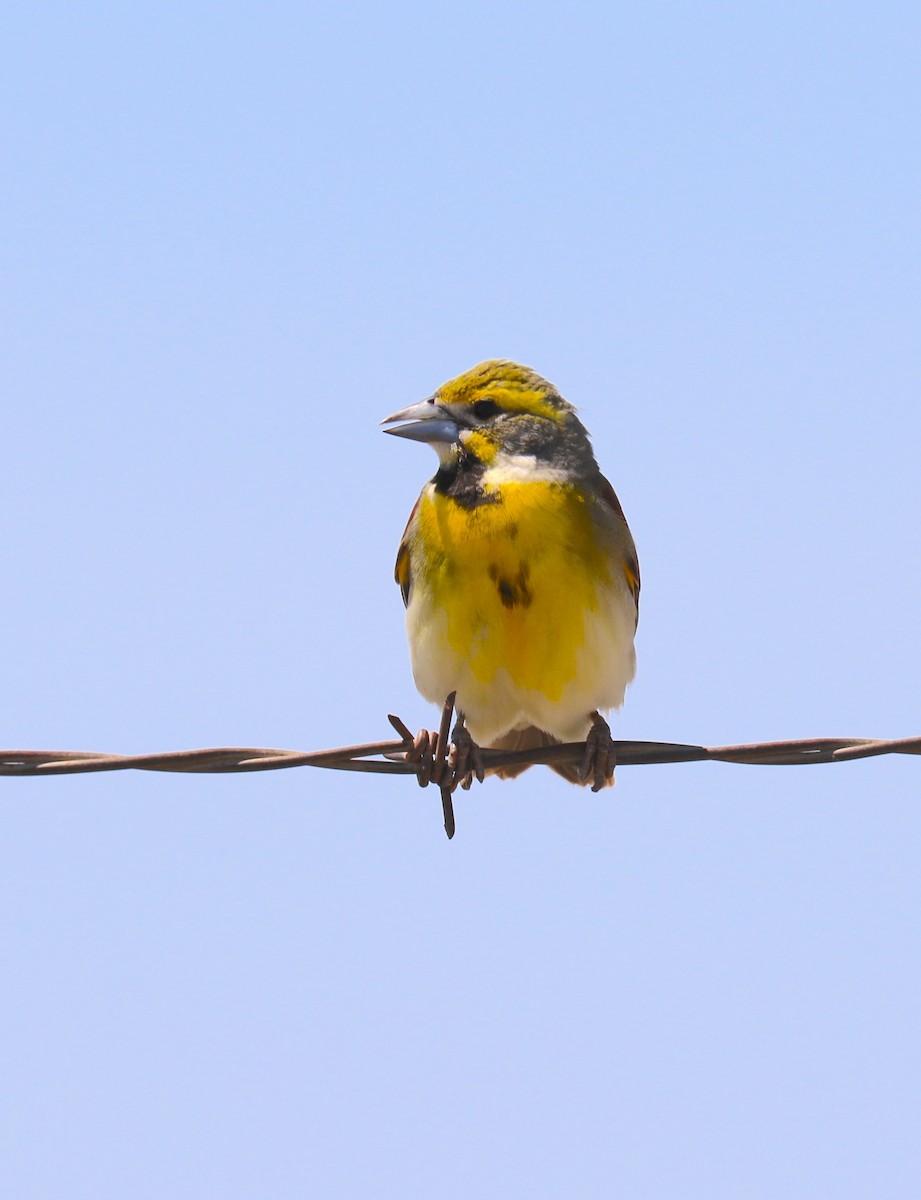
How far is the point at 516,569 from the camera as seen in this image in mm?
5863

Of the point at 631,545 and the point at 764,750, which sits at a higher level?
the point at 631,545

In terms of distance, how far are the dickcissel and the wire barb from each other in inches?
36.4

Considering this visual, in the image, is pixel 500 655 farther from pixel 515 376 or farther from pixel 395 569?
pixel 515 376

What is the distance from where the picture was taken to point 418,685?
20.8ft

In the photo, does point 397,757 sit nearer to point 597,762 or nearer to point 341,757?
point 341,757

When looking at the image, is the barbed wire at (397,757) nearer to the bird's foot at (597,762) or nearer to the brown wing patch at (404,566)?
the bird's foot at (597,762)

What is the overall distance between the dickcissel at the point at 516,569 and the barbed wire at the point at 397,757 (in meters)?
0.92

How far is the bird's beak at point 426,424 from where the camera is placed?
251 inches

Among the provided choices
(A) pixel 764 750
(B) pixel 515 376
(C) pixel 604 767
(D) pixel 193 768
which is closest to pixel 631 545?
(B) pixel 515 376

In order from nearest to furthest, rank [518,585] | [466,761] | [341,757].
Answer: [341,757] → [466,761] → [518,585]

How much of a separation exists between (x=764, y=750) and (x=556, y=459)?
2176 mm

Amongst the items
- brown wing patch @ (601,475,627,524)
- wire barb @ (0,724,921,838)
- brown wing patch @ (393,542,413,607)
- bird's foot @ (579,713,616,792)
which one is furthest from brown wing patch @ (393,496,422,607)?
wire barb @ (0,724,921,838)

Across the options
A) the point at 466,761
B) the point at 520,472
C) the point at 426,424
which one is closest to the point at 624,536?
the point at 520,472

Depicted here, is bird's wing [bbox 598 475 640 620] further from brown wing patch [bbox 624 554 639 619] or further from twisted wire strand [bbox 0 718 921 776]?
twisted wire strand [bbox 0 718 921 776]
